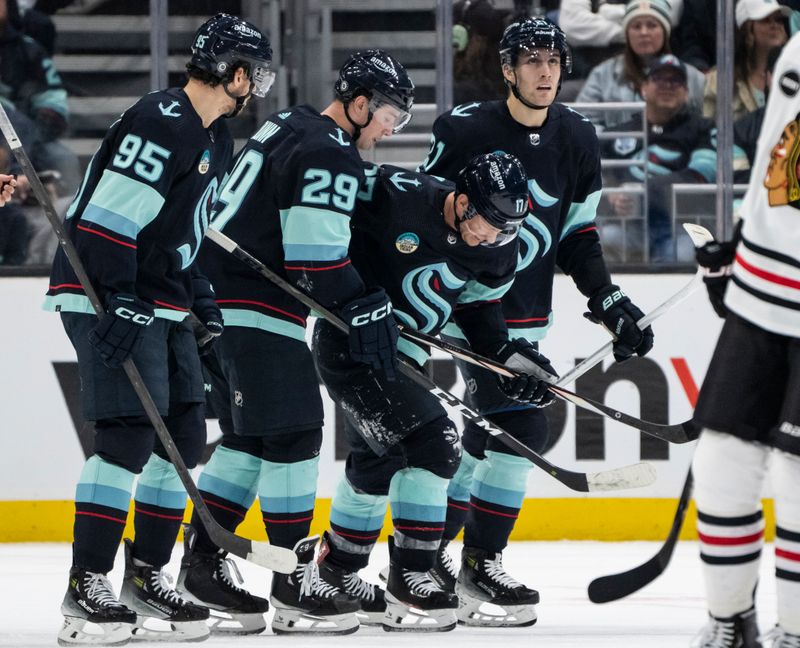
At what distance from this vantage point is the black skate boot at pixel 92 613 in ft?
9.24

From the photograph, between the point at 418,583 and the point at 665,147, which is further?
the point at 665,147

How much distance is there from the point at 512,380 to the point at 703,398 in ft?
3.19

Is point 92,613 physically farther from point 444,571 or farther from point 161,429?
point 444,571

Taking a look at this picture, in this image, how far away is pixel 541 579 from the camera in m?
4.02

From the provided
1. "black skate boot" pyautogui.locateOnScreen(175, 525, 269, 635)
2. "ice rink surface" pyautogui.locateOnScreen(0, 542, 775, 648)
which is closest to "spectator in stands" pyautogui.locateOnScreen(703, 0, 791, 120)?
"ice rink surface" pyautogui.locateOnScreen(0, 542, 775, 648)

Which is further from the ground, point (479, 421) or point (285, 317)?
point (285, 317)

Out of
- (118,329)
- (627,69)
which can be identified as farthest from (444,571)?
(627,69)

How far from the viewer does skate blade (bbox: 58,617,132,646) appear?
9.27 feet

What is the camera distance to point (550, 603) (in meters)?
3.64

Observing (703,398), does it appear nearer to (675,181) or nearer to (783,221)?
(783,221)

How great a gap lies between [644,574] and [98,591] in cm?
103

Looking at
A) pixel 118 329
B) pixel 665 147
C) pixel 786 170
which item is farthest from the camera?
pixel 665 147

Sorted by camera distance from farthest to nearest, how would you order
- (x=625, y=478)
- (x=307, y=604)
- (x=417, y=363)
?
(x=625, y=478) → (x=417, y=363) → (x=307, y=604)

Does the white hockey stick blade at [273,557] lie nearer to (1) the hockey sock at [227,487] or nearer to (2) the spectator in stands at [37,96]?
(1) the hockey sock at [227,487]
